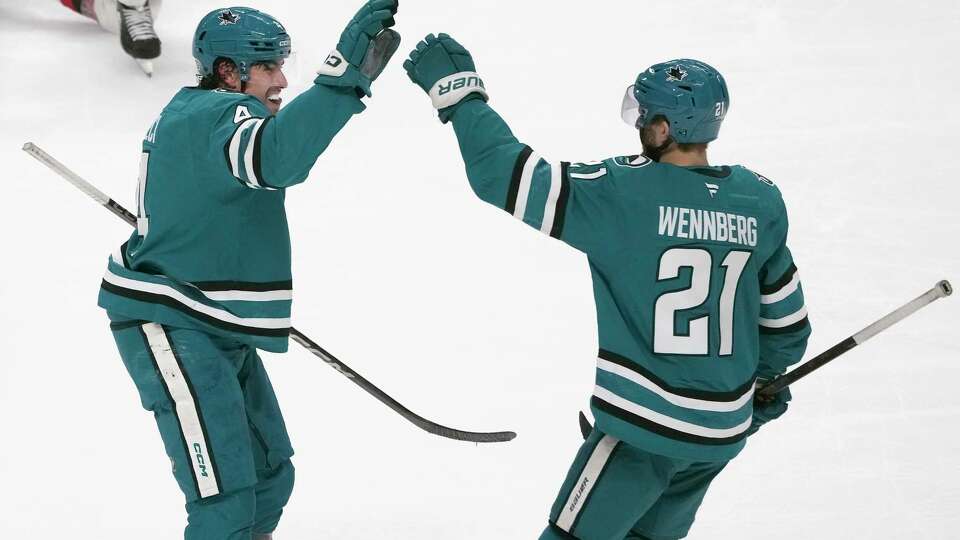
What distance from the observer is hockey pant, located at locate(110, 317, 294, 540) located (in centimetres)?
A: 260

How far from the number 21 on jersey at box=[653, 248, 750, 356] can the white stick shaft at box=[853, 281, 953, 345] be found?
415mm

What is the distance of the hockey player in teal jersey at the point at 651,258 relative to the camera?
2.37 meters

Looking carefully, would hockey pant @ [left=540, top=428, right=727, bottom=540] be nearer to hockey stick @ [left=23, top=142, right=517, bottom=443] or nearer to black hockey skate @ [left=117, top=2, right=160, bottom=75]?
hockey stick @ [left=23, top=142, right=517, bottom=443]

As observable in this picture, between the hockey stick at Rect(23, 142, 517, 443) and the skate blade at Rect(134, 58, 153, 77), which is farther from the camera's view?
the skate blade at Rect(134, 58, 153, 77)

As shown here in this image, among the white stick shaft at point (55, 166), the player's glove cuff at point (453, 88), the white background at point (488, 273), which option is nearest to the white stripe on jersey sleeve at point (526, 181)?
the player's glove cuff at point (453, 88)

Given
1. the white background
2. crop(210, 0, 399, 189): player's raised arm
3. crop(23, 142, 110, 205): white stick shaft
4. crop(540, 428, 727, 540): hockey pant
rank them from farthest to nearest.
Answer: the white background, crop(23, 142, 110, 205): white stick shaft, crop(540, 428, 727, 540): hockey pant, crop(210, 0, 399, 189): player's raised arm

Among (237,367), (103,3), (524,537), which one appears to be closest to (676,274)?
(237,367)

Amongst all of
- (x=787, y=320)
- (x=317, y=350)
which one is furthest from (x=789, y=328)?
(x=317, y=350)

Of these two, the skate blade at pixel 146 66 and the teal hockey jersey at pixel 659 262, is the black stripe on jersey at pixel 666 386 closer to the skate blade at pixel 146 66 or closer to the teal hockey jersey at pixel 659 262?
the teal hockey jersey at pixel 659 262

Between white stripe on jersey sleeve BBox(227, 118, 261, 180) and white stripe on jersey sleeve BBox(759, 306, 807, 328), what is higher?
white stripe on jersey sleeve BBox(227, 118, 261, 180)

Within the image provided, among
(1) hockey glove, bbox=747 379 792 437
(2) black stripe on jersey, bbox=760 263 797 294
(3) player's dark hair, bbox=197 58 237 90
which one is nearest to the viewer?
(2) black stripe on jersey, bbox=760 263 797 294

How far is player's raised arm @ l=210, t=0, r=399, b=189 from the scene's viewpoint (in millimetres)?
2340

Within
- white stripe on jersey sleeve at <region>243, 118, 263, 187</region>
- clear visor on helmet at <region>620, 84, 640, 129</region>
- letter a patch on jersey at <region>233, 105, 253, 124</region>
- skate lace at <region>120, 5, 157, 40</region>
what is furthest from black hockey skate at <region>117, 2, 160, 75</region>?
clear visor on helmet at <region>620, 84, 640, 129</region>

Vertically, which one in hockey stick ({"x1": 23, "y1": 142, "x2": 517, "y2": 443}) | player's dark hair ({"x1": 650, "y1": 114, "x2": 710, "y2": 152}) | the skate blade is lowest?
the skate blade
